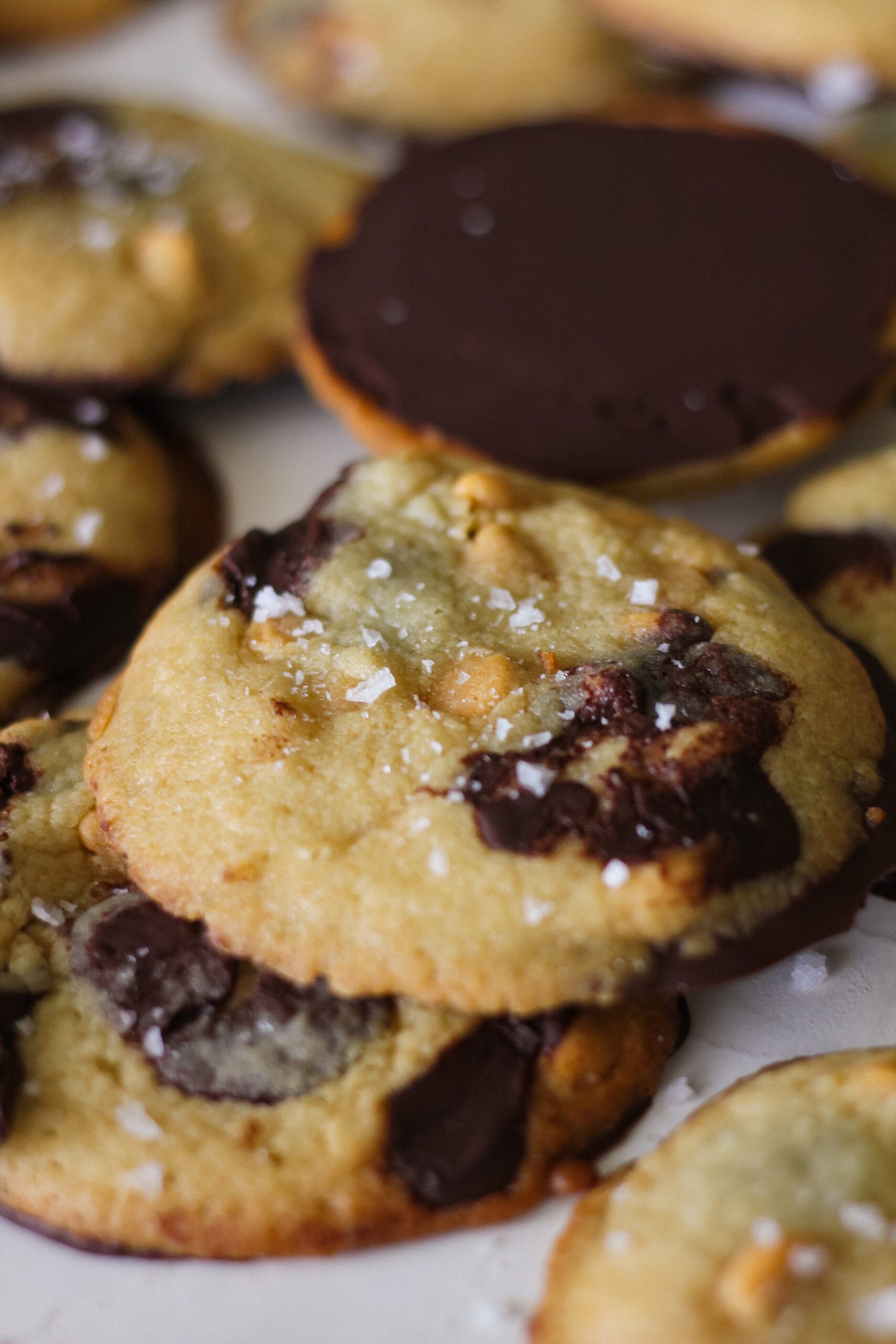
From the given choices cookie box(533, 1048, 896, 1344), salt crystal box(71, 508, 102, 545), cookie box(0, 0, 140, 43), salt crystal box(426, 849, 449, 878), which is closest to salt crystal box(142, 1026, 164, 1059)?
salt crystal box(426, 849, 449, 878)

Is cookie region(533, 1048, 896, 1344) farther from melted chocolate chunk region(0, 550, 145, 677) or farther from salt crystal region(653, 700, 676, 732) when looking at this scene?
melted chocolate chunk region(0, 550, 145, 677)

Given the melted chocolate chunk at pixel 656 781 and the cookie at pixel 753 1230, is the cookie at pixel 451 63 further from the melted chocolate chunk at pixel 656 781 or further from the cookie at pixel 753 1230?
the cookie at pixel 753 1230

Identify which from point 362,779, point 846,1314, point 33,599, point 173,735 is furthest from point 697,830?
point 33,599

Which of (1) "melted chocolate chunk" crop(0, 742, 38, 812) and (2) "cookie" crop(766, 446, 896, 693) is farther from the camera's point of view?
(2) "cookie" crop(766, 446, 896, 693)

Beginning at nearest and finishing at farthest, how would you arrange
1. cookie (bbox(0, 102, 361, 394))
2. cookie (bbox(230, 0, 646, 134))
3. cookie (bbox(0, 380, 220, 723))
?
cookie (bbox(0, 380, 220, 723)) → cookie (bbox(0, 102, 361, 394)) → cookie (bbox(230, 0, 646, 134))

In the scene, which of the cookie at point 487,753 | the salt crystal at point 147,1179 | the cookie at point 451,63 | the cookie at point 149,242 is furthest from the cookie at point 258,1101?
the cookie at point 451,63

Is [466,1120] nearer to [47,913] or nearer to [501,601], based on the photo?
[47,913]
